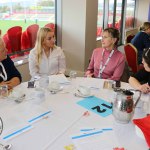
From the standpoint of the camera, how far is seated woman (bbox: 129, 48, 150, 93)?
1914 millimetres

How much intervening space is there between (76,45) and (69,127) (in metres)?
3.14

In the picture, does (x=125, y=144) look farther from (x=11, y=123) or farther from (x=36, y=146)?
(x=11, y=123)

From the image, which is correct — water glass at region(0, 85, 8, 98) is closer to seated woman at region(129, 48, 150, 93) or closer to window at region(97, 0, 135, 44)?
seated woman at region(129, 48, 150, 93)

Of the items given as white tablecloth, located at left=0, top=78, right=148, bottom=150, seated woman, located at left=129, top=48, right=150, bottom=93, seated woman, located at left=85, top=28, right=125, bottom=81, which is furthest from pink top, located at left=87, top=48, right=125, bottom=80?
white tablecloth, located at left=0, top=78, right=148, bottom=150

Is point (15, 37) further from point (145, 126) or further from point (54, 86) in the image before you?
point (145, 126)

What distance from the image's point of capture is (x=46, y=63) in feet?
9.18

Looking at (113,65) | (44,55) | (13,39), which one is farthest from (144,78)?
(13,39)

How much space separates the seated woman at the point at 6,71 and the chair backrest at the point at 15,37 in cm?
144

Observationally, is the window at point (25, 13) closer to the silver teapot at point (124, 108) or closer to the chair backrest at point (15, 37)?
the chair backrest at point (15, 37)

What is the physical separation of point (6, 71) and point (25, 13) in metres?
1.88

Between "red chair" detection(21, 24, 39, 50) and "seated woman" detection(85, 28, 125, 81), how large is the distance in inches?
66.0

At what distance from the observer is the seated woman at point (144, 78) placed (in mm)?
1914

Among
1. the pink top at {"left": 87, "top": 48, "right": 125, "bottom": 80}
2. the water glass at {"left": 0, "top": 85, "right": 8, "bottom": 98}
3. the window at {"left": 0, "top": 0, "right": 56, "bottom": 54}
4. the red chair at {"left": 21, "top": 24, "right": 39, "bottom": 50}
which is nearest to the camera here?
the water glass at {"left": 0, "top": 85, "right": 8, "bottom": 98}

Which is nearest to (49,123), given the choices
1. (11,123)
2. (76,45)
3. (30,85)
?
(11,123)
